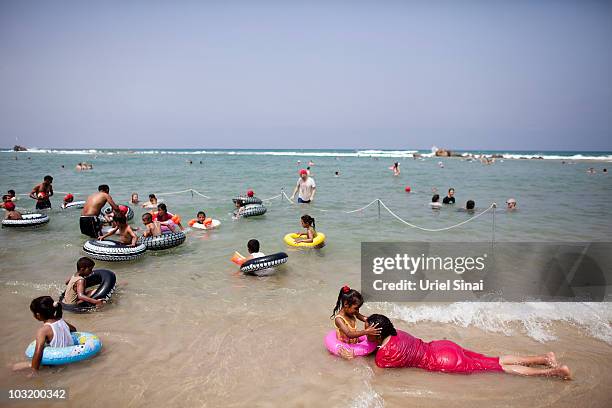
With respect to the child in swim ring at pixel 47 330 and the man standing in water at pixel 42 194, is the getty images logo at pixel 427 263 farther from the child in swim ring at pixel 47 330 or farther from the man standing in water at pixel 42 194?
the man standing in water at pixel 42 194

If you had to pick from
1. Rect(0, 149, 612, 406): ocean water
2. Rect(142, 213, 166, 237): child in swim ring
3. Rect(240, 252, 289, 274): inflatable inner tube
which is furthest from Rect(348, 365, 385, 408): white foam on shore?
Rect(142, 213, 166, 237): child in swim ring

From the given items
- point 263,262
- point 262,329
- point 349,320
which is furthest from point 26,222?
point 349,320

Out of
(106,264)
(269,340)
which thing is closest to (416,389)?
(269,340)

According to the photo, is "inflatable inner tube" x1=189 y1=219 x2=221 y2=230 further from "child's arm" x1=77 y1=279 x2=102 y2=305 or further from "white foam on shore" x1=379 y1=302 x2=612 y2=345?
"white foam on shore" x1=379 y1=302 x2=612 y2=345

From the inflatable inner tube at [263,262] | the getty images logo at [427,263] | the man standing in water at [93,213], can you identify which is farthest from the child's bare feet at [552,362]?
the man standing in water at [93,213]

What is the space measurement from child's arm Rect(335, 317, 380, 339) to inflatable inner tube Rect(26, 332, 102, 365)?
337 centimetres

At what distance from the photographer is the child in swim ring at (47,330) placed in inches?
174

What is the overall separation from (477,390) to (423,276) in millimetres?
3988

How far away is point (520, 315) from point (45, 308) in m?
7.23

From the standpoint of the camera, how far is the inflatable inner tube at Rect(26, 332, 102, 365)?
4.51 m

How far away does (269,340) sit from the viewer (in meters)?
5.39

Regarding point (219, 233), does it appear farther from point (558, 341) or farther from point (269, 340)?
point (558, 341)

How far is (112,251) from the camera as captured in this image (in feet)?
28.4

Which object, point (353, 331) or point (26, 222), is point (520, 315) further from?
point (26, 222)
